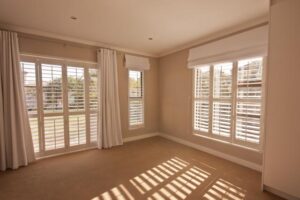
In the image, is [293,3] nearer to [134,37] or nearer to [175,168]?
[134,37]

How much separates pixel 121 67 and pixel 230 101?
2672 mm

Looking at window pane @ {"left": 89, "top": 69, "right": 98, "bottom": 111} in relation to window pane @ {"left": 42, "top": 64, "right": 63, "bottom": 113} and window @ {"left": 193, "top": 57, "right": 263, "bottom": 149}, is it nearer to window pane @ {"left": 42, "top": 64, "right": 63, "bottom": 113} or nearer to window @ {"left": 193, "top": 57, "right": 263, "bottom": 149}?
window pane @ {"left": 42, "top": 64, "right": 63, "bottom": 113}

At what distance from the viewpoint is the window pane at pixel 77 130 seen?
3.38 m

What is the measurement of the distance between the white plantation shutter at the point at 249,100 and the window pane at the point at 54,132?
3.53 meters

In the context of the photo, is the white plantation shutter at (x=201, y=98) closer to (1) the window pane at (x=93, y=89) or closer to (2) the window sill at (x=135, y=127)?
(2) the window sill at (x=135, y=127)

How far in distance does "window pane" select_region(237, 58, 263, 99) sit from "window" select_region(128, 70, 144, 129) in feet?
8.24

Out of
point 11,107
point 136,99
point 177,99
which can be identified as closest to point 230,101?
point 177,99

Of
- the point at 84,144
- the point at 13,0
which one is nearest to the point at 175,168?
the point at 84,144

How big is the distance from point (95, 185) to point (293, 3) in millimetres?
3385

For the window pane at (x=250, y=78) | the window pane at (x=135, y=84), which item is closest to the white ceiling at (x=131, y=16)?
the window pane at (x=250, y=78)

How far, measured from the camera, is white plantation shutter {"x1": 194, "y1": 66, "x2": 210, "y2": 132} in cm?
339

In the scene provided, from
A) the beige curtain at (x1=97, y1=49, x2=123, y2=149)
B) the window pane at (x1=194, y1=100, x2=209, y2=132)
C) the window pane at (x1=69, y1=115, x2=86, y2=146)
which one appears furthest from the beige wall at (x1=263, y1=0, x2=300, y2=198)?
the window pane at (x1=69, y1=115, x2=86, y2=146)

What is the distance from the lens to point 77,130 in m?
3.46

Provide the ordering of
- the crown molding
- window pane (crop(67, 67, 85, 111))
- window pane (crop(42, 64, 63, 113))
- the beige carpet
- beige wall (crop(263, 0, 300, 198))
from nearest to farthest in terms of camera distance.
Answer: beige wall (crop(263, 0, 300, 198)) < the beige carpet < the crown molding < window pane (crop(42, 64, 63, 113)) < window pane (crop(67, 67, 85, 111))
